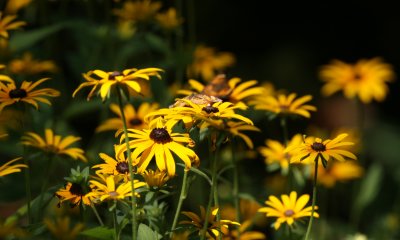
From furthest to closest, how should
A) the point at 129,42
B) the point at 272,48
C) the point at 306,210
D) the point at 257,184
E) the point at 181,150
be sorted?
Answer: the point at 272,48 → the point at 257,184 → the point at 129,42 → the point at 306,210 → the point at 181,150

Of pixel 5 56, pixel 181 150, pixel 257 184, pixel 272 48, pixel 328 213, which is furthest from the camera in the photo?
pixel 272 48

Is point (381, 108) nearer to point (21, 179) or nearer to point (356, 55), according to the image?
point (356, 55)

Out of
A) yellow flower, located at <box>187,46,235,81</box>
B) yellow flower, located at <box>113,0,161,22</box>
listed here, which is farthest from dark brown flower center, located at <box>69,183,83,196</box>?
yellow flower, located at <box>187,46,235,81</box>

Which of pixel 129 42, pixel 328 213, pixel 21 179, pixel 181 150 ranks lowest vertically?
pixel 328 213

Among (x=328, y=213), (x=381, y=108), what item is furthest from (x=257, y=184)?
(x=381, y=108)

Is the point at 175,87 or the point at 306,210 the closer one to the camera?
the point at 306,210

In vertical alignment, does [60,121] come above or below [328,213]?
above
